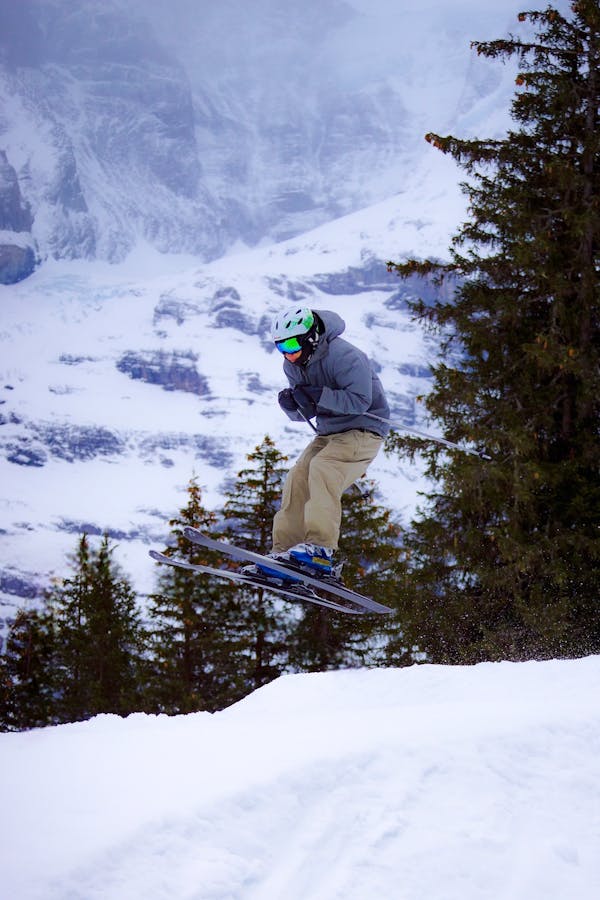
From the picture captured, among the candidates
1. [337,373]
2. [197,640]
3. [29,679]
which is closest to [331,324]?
[337,373]

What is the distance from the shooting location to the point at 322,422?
7.44 metres

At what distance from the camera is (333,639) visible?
19203 millimetres

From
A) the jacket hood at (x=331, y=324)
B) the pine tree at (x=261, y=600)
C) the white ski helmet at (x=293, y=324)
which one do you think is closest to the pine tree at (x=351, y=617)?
the pine tree at (x=261, y=600)

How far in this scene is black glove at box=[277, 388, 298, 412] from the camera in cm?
735

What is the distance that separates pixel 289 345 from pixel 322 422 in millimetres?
958

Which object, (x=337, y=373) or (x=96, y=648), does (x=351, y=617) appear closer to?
(x=96, y=648)

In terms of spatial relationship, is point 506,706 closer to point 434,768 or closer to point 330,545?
point 434,768

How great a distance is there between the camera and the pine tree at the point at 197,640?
19.5 metres

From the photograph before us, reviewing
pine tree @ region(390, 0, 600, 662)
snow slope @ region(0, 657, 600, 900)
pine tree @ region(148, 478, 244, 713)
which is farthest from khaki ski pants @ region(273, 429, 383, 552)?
pine tree @ region(148, 478, 244, 713)

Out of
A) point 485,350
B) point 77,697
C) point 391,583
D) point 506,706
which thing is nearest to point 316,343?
point 506,706

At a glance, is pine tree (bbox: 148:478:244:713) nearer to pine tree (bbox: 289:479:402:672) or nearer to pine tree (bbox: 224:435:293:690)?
pine tree (bbox: 224:435:293:690)

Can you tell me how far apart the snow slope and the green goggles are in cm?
335

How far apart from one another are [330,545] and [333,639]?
41.4 ft

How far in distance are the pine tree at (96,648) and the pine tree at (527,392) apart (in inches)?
450
